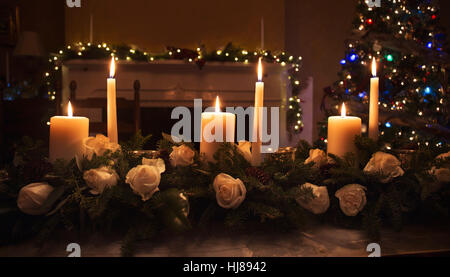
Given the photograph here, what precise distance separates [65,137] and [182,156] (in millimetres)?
241

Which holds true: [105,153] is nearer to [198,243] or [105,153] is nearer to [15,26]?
[198,243]

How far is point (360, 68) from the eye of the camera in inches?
124

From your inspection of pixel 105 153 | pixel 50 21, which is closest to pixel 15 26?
pixel 50 21

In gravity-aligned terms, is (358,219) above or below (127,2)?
below

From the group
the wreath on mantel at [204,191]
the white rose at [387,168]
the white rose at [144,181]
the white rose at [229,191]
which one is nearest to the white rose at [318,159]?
the wreath on mantel at [204,191]

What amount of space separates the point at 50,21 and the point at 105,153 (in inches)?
169

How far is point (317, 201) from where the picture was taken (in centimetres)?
63

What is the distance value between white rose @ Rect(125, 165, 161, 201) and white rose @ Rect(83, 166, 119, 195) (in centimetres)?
4

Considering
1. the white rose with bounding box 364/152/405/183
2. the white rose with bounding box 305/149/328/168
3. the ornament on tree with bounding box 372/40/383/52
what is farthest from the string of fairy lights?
the white rose with bounding box 364/152/405/183

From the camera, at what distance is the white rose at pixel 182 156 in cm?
67

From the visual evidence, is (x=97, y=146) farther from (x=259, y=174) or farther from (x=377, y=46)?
(x=377, y=46)

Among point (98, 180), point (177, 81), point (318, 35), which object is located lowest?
point (98, 180)

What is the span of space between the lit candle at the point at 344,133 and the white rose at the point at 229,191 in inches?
11.2

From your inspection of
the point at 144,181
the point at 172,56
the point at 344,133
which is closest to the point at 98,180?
the point at 144,181
